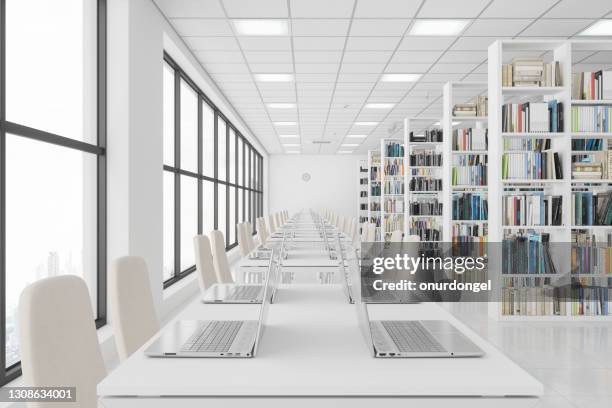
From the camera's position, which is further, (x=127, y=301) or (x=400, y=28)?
(x=400, y=28)

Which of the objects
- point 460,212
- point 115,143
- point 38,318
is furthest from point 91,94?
point 460,212

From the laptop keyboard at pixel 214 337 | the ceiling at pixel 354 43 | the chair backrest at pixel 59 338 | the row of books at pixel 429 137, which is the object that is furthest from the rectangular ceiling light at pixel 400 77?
the chair backrest at pixel 59 338

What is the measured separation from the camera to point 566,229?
462 centimetres

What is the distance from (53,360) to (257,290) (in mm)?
1223

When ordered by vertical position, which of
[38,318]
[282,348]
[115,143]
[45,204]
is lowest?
[282,348]

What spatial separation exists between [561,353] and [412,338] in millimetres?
2648

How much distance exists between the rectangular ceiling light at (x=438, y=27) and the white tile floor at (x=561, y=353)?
9.26 feet

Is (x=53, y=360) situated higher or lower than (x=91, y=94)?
lower

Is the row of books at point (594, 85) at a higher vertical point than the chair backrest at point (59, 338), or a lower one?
higher

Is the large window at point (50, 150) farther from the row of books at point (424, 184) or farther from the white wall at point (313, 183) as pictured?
the white wall at point (313, 183)

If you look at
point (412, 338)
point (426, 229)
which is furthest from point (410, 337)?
point (426, 229)

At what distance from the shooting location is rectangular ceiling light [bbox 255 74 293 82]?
6.89 meters

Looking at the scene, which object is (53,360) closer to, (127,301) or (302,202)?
(127,301)

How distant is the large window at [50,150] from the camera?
2748 millimetres
